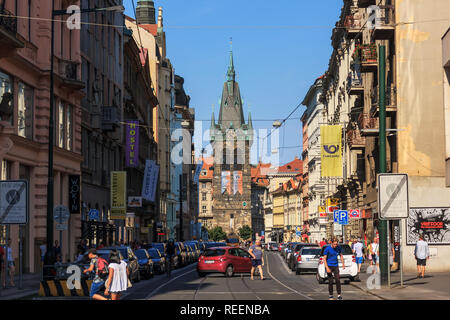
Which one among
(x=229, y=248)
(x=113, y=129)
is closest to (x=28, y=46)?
(x=229, y=248)

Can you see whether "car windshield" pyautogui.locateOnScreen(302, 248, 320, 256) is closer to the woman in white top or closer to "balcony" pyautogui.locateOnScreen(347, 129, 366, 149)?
"balcony" pyautogui.locateOnScreen(347, 129, 366, 149)

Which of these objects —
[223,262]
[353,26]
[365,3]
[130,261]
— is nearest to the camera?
[130,261]

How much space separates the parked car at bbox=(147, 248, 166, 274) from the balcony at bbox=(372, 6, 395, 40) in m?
15.6

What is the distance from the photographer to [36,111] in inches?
1538

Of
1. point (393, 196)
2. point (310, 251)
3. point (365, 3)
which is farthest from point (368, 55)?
point (393, 196)

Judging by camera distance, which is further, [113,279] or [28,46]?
[28,46]

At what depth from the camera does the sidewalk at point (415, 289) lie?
2438cm

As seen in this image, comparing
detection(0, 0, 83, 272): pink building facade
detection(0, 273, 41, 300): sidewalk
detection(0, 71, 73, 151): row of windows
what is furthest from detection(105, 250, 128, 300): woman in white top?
detection(0, 71, 73, 151): row of windows

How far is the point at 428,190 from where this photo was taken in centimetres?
4062

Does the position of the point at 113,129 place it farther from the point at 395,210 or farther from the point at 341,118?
the point at 395,210

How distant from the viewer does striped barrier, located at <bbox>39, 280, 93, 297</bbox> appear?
24.5 metres

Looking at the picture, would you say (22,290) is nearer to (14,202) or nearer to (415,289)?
(14,202)

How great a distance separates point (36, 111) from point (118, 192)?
16.1m

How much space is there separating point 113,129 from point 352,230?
19101 millimetres
